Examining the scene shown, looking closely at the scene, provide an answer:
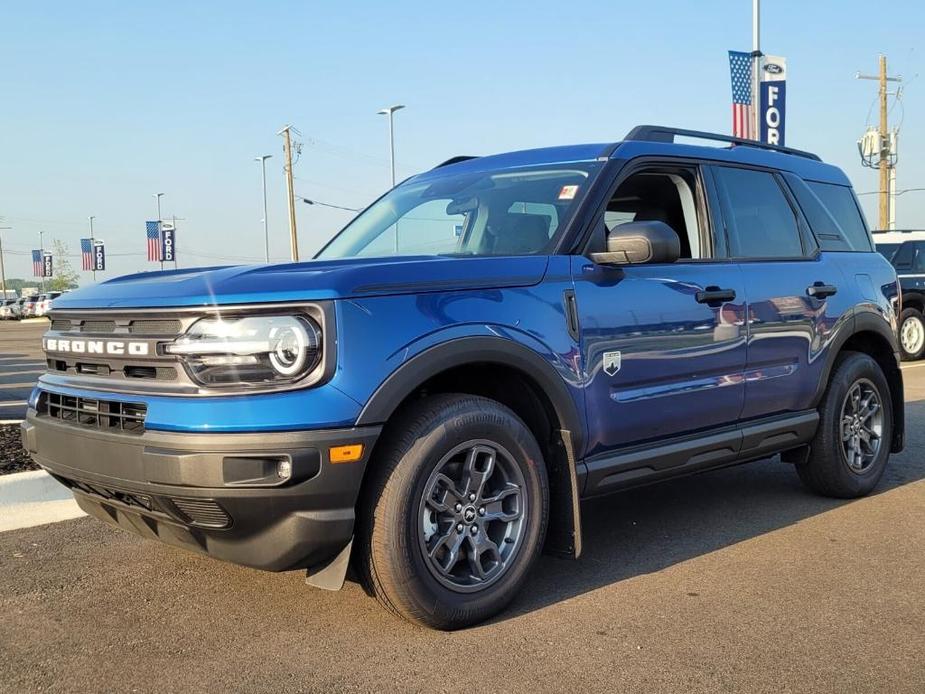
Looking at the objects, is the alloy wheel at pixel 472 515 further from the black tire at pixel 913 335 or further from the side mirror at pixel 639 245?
the black tire at pixel 913 335

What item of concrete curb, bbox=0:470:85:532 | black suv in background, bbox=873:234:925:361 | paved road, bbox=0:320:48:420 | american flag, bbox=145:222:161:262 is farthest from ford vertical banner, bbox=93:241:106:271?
concrete curb, bbox=0:470:85:532

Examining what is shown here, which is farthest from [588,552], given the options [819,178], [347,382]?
[819,178]

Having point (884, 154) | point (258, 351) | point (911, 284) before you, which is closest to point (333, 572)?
point (258, 351)

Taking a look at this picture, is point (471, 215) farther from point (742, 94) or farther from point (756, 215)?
point (742, 94)

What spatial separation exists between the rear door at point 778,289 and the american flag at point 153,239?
50205 millimetres

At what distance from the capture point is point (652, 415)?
3947 mm

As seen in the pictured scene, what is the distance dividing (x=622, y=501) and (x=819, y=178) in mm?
2394

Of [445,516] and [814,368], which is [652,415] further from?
[814,368]

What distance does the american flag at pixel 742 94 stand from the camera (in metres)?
16.3

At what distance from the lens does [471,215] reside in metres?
4.39

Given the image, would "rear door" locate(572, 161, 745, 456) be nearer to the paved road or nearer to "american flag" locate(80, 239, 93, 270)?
the paved road

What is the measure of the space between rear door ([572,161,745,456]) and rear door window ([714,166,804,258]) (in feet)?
0.59

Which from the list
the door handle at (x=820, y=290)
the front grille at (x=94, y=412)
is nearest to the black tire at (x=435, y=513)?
the front grille at (x=94, y=412)

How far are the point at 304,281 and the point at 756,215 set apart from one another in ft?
9.51
